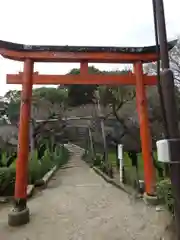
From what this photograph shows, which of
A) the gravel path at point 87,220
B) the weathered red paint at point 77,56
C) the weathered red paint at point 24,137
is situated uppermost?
the weathered red paint at point 77,56

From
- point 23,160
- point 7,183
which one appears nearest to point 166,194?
point 23,160

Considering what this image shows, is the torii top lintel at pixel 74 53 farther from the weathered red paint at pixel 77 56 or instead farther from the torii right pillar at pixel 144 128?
the torii right pillar at pixel 144 128

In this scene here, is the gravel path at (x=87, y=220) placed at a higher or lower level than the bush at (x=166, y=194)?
lower

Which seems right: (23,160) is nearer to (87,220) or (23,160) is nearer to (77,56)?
(87,220)

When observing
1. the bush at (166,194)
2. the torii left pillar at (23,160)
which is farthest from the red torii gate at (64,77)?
the bush at (166,194)

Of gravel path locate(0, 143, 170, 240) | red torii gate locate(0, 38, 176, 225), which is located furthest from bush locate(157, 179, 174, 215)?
red torii gate locate(0, 38, 176, 225)

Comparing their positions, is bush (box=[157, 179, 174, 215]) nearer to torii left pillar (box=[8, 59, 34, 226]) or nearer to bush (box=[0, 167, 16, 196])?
torii left pillar (box=[8, 59, 34, 226])

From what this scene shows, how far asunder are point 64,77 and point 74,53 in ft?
2.06

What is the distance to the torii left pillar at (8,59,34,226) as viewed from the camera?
6.04 metres

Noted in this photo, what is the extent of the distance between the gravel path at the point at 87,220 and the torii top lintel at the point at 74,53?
11.8 ft

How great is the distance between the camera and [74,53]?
6.77 metres

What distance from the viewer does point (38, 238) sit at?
5.17m

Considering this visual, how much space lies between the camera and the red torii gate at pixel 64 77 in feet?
20.8

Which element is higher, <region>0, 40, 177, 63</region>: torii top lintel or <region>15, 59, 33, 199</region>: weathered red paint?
<region>0, 40, 177, 63</region>: torii top lintel
